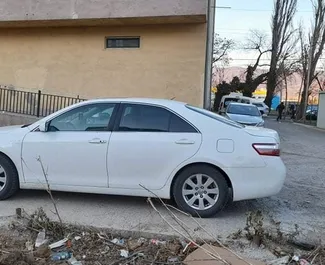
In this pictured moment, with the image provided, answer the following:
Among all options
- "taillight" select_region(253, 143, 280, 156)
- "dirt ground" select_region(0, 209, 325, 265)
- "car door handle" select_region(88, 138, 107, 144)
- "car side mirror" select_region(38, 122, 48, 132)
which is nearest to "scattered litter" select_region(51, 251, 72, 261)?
"dirt ground" select_region(0, 209, 325, 265)

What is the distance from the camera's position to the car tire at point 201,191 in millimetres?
4852

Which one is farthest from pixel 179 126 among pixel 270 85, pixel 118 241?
pixel 270 85

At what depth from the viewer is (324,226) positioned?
4766mm

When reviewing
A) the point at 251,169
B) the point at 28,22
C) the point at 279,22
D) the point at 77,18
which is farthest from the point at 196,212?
the point at 279,22

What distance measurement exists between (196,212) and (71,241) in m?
1.64

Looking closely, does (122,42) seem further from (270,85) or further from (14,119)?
(270,85)

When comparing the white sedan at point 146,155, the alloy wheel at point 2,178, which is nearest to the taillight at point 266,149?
the white sedan at point 146,155

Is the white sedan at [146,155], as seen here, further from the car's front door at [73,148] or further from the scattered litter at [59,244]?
the scattered litter at [59,244]

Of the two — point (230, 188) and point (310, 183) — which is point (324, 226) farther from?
point (310, 183)

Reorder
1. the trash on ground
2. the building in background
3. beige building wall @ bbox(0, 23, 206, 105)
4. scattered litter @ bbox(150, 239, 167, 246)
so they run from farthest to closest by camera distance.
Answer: beige building wall @ bbox(0, 23, 206, 105) → the building in background → scattered litter @ bbox(150, 239, 167, 246) → the trash on ground

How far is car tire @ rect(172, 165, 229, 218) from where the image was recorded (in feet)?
15.9

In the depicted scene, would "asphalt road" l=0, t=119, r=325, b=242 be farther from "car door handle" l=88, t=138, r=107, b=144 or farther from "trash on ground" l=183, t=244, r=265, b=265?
"car door handle" l=88, t=138, r=107, b=144

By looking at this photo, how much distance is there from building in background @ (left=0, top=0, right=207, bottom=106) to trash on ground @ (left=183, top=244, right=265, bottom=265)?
8.69 meters

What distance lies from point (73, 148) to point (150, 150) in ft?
3.49
